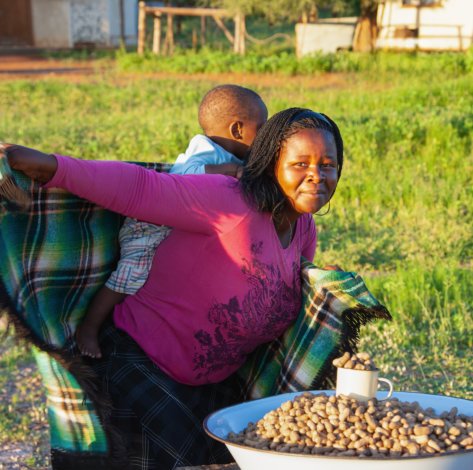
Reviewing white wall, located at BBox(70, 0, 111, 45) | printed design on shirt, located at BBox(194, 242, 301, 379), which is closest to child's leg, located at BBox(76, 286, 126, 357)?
printed design on shirt, located at BBox(194, 242, 301, 379)

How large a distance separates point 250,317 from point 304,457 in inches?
31.0

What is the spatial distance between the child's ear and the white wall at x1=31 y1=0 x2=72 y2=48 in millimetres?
21338

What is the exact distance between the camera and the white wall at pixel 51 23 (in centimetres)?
2395

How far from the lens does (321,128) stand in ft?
8.80

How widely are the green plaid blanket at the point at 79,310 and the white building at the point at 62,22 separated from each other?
21.9 m

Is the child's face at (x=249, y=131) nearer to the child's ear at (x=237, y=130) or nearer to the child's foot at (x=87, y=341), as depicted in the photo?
the child's ear at (x=237, y=130)

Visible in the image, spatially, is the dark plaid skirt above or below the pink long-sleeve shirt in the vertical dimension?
below

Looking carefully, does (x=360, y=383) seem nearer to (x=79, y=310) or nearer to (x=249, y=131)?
(x=79, y=310)

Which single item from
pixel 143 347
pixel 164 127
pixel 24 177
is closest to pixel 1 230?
pixel 24 177

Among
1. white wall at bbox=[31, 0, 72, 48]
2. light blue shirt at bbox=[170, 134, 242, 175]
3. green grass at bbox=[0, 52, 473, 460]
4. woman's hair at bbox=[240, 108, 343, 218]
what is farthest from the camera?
white wall at bbox=[31, 0, 72, 48]

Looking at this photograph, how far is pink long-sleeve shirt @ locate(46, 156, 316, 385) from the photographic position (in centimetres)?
256

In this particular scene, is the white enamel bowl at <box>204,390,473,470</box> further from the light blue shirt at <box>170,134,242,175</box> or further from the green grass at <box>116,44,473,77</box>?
the green grass at <box>116,44,473,77</box>

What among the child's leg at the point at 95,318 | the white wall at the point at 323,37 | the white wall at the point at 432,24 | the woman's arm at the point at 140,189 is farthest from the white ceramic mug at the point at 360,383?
the white wall at the point at 432,24

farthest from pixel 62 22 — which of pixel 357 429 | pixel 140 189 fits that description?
pixel 357 429
